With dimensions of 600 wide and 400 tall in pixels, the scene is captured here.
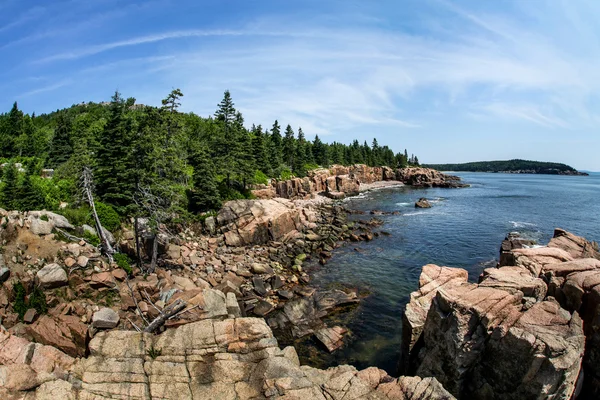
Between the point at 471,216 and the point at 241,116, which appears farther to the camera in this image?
the point at 241,116

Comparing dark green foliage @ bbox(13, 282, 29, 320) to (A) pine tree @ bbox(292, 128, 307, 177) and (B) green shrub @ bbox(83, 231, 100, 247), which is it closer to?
(B) green shrub @ bbox(83, 231, 100, 247)

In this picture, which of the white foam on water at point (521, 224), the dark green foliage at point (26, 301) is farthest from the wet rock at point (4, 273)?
the white foam on water at point (521, 224)

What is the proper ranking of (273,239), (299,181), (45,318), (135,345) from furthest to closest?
(299,181) < (273,239) < (45,318) < (135,345)

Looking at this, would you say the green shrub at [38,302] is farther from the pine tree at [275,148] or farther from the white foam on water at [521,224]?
the pine tree at [275,148]

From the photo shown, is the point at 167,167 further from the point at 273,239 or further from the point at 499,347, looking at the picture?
the point at 499,347

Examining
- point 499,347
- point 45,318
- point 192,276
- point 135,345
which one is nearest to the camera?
point 499,347

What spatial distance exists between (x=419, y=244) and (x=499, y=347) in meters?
28.5

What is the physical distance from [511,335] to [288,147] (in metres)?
86.9

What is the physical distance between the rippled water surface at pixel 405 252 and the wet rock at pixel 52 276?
1535cm

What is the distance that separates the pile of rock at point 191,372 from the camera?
10820mm

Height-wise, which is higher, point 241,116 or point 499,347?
point 241,116

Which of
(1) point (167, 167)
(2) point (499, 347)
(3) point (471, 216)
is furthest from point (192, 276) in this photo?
(3) point (471, 216)

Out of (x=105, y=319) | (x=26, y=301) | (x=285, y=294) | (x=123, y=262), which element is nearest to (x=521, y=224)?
(x=285, y=294)

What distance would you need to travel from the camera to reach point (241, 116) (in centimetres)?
6469
